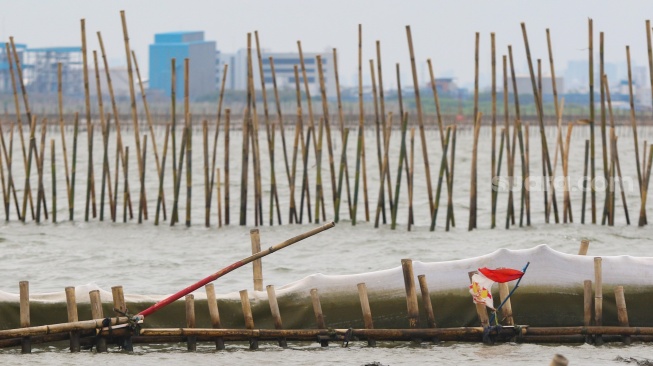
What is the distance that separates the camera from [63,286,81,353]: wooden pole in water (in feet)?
23.4

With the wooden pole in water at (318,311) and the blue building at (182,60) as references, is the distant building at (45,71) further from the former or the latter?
the wooden pole in water at (318,311)

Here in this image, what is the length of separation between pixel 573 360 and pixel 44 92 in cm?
8354

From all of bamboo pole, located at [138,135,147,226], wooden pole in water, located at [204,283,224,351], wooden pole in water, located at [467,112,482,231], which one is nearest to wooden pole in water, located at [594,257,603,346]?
wooden pole in water, located at [204,283,224,351]

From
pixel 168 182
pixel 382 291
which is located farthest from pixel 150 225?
pixel 168 182

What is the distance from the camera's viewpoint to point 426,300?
290 inches

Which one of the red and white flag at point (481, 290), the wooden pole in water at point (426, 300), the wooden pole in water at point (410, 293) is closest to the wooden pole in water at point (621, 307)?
the red and white flag at point (481, 290)

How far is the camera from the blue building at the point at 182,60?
298 ft

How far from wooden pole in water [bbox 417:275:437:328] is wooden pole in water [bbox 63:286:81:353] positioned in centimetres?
209

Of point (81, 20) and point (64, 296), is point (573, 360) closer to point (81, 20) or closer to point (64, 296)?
point (64, 296)

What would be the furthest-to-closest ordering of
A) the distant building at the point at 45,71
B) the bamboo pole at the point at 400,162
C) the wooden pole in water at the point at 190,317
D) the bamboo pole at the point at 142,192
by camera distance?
the distant building at the point at 45,71 < the bamboo pole at the point at 142,192 < the bamboo pole at the point at 400,162 < the wooden pole in water at the point at 190,317

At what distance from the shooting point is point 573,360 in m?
7.13

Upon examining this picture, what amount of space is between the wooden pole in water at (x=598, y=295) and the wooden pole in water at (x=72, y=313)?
3.17 meters

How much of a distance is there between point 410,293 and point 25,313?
2.32 metres

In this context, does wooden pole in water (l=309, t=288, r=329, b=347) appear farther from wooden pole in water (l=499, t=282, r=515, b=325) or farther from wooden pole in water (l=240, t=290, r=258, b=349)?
wooden pole in water (l=499, t=282, r=515, b=325)
